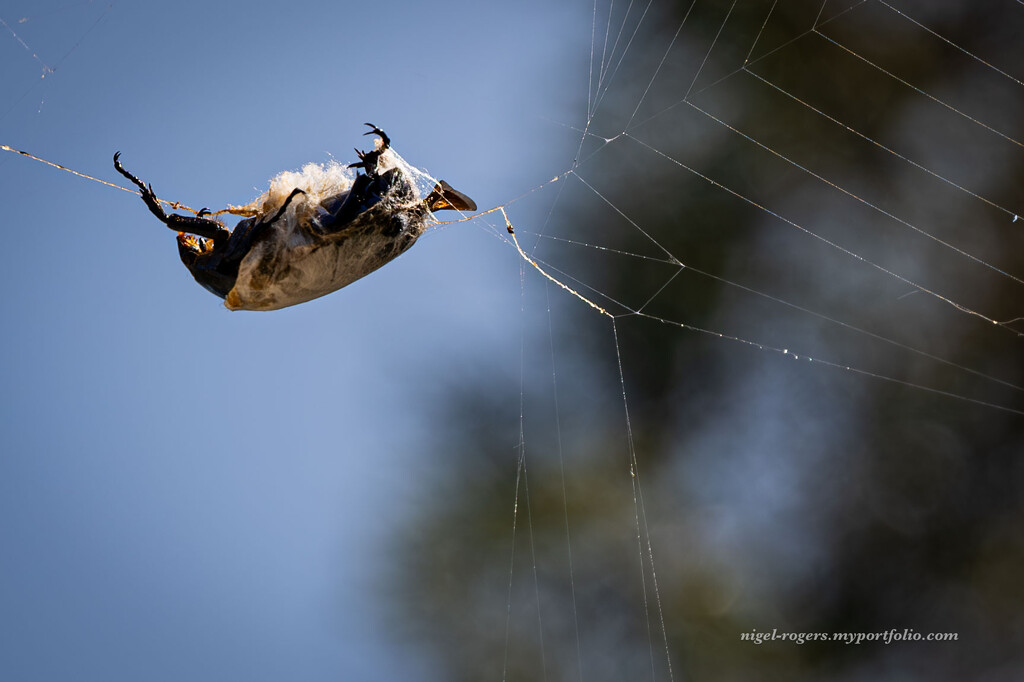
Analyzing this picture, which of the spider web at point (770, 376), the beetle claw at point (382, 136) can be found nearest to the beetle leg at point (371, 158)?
Answer: the beetle claw at point (382, 136)

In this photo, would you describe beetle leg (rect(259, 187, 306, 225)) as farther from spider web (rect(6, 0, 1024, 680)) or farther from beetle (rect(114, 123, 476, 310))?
spider web (rect(6, 0, 1024, 680))

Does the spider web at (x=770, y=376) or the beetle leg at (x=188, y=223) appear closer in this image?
the beetle leg at (x=188, y=223)

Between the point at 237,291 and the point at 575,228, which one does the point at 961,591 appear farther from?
the point at 237,291

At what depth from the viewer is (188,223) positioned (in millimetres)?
2844

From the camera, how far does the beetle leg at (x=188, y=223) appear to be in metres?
2.79

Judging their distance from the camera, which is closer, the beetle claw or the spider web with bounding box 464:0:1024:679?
the beetle claw

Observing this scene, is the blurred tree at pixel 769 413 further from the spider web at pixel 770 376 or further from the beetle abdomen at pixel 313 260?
the beetle abdomen at pixel 313 260

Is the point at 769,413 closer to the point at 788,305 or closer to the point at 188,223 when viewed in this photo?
the point at 788,305

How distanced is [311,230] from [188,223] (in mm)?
443

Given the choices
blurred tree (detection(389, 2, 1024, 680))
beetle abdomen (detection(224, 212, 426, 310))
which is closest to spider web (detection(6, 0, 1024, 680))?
blurred tree (detection(389, 2, 1024, 680))

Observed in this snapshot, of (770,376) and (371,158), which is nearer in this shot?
(371,158)

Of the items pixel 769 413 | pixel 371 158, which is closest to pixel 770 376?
pixel 769 413

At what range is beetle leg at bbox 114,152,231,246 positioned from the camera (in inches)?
110

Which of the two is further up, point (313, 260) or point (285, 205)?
point (285, 205)
